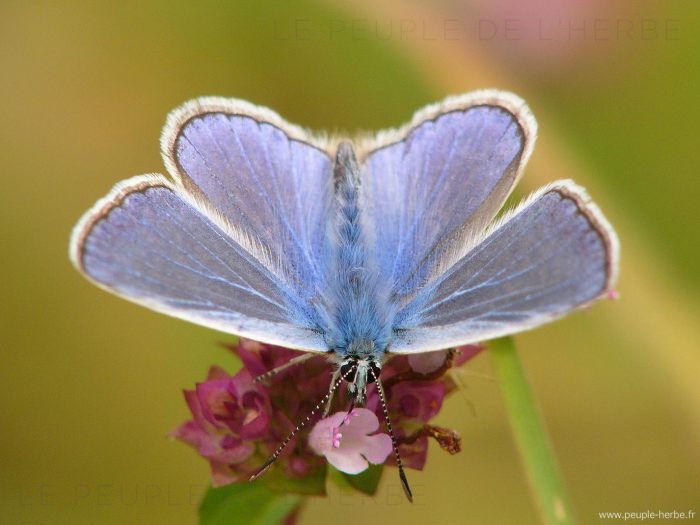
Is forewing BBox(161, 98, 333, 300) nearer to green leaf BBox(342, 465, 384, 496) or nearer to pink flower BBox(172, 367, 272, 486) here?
pink flower BBox(172, 367, 272, 486)

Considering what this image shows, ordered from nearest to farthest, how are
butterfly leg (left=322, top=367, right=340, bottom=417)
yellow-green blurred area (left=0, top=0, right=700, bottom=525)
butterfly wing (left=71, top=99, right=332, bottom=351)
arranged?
butterfly wing (left=71, top=99, right=332, bottom=351) < butterfly leg (left=322, top=367, right=340, bottom=417) < yellow-green blurred area (left=0, top=0, right=700, bottom=525)

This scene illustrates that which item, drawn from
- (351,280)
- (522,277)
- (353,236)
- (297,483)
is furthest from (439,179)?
(297,483)

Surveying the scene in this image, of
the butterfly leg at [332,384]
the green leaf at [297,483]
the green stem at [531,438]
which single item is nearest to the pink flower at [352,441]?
the butterfly leg at [332,384]

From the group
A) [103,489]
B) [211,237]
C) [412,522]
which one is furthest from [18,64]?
[412,522]

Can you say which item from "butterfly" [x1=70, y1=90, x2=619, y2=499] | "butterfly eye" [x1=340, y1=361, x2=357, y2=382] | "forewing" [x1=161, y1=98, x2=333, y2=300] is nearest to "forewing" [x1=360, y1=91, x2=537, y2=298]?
"butterfly" [x1=70, y1=90, x2=619, y2=499]

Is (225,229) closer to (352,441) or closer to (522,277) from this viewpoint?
(352,441)

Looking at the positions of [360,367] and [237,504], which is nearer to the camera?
[360,367]
